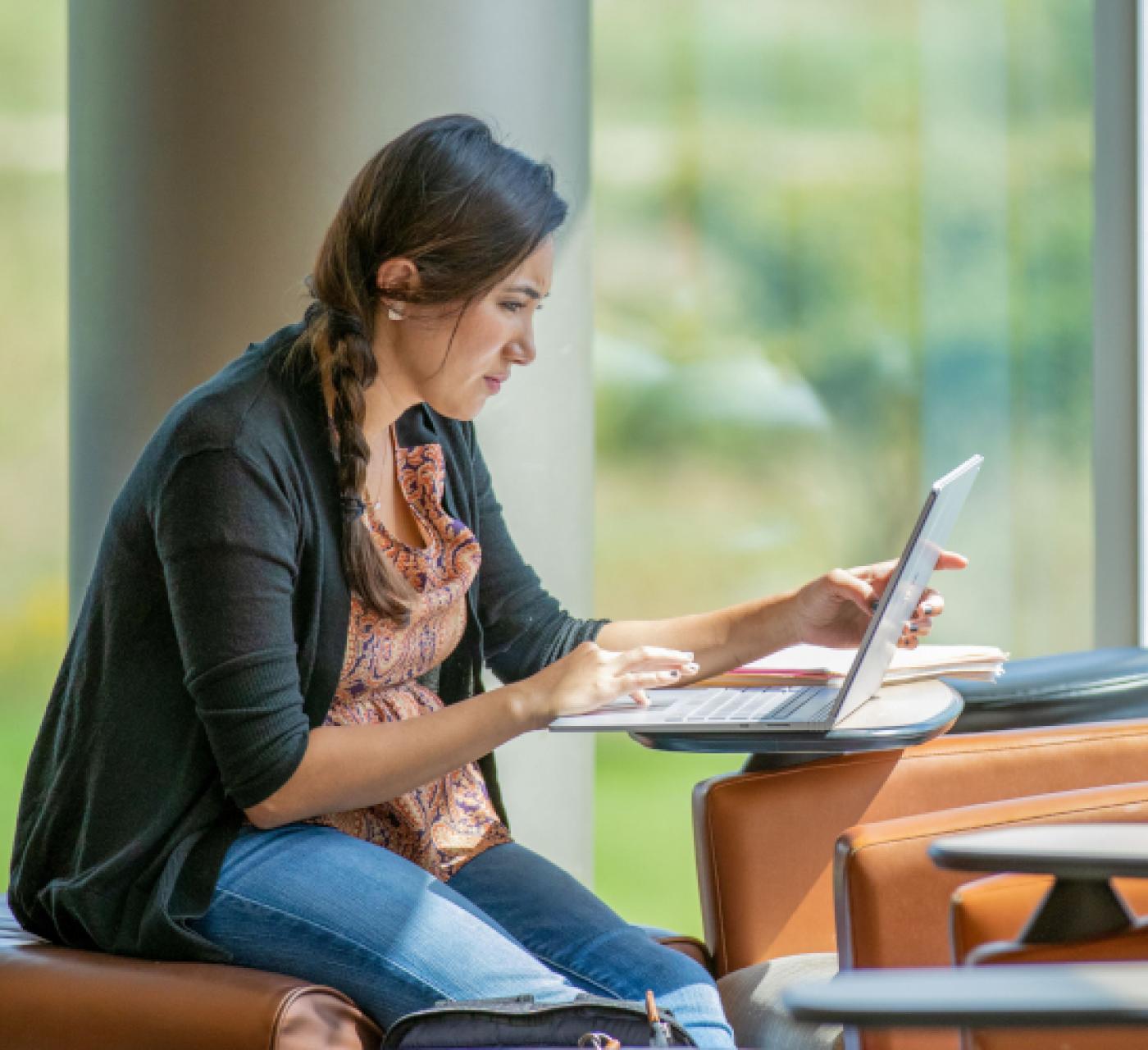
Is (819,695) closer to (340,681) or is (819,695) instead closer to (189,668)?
(340,681)

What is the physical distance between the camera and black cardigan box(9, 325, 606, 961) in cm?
167

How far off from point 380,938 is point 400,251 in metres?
0.80

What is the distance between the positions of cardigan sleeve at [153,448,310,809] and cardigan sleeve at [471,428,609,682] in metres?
0.59

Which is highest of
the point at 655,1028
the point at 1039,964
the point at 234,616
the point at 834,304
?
the point at 834,304

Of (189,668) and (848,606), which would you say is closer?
(189,668)

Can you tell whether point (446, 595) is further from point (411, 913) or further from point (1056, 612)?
point (1056, 612)

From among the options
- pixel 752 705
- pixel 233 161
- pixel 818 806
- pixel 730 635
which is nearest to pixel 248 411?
pixel 752 705

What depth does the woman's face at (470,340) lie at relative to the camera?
1951 mm

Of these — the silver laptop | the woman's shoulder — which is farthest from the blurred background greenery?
the woman's shoulder

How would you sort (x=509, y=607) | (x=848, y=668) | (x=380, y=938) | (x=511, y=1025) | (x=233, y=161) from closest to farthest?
(x=511, y=1025)
(x=380, y=938)
(x=848, y=668)
(x=509, y=607)
(x=233, y=161)

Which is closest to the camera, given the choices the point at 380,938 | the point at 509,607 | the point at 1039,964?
the point at 1039,964

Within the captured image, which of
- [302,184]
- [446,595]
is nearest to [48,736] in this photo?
[446,595]

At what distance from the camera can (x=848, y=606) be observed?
87.2 inches

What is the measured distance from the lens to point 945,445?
179 inches
